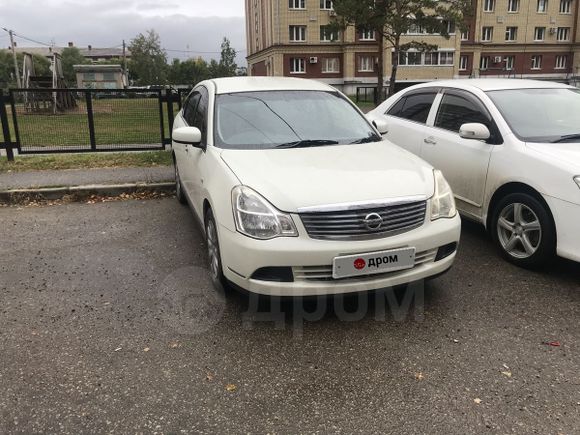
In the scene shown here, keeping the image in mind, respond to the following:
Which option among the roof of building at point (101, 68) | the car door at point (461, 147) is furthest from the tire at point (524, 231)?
the roof of building at point (101, 68)

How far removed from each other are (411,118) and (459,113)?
830 millimetres

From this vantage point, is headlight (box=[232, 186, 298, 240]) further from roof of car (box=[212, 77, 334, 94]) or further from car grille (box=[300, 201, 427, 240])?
roof of car (box=[212, 77, 334, 94])

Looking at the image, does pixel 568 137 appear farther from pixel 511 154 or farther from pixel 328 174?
pixel 328 174

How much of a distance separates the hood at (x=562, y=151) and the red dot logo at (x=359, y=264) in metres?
1.97

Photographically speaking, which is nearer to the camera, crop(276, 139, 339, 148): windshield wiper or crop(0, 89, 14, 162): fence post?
crop(276, 139, 339, 148): windshield wiper

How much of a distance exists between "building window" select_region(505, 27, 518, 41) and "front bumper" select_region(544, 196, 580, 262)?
60868 mm

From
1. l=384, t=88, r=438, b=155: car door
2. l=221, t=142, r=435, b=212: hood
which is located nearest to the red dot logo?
l=221, t=142, r=435, b=212: hood

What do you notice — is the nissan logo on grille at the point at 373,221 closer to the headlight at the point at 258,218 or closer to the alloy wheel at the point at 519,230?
the headlight at the point at 258,218

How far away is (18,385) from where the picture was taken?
9.30 feet

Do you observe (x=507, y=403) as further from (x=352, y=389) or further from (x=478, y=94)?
(x=478, y=94)

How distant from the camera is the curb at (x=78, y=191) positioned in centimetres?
693

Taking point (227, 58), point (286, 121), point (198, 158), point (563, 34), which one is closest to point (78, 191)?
point (198, 158)

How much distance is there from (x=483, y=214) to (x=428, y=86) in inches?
76.1

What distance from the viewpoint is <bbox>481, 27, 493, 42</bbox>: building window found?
56281 millimetres
